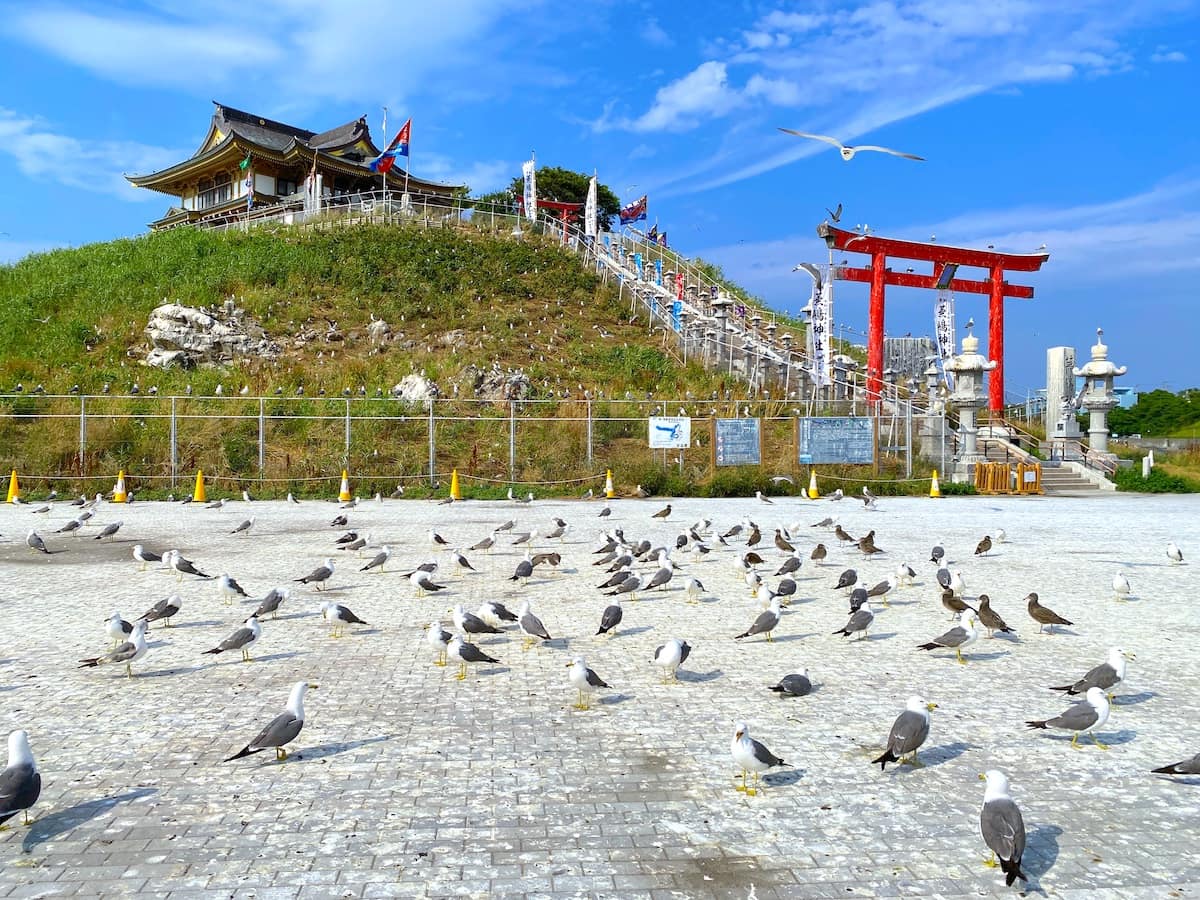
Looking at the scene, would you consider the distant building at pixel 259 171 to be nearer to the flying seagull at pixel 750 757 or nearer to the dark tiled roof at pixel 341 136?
the dark tiled roof at pixel 341 136

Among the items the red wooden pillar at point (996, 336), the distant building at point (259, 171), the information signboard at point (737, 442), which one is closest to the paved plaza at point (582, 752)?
the information signboard at point (737, 442)

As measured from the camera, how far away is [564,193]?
246ft

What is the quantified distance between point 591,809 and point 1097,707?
3.86 metres

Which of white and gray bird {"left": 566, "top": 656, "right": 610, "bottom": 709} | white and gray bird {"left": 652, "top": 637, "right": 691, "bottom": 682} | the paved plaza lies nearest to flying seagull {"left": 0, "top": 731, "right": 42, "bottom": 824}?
the paved plaza

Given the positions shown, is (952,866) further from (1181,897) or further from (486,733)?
(486,733)

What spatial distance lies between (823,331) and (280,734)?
32.4 meters

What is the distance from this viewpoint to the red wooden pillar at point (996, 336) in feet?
132

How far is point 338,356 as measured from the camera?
1462 inches

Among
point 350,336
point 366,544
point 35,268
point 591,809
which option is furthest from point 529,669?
point 35,268

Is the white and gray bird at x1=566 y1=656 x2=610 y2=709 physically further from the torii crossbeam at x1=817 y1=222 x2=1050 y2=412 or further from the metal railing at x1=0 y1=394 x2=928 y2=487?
the torii crossbeam at x1=817 y1=222 x2=1050 y2=412

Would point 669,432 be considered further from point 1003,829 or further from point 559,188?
point 559,188

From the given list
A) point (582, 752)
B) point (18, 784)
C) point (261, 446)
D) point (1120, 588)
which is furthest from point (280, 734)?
point (261, 446)

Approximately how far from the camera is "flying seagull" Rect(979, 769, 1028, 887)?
4.06 meters

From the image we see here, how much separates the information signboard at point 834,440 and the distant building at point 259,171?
38.2 m
